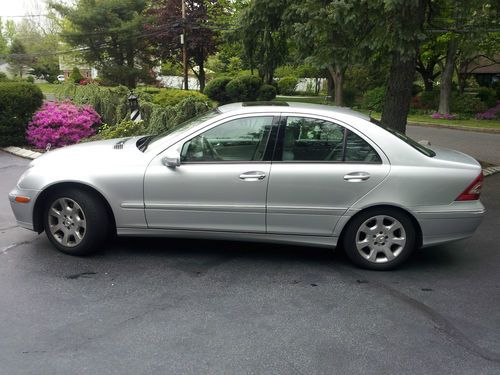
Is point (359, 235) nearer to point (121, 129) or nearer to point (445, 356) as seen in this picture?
point (445, 356)

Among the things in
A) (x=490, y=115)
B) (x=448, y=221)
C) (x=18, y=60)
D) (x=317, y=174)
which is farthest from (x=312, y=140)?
(x=18, y=60)

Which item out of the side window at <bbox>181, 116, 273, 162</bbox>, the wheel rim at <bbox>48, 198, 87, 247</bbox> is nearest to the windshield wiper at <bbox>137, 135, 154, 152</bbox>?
the side window at <bbox>181, 116, 273, 162</bbox>

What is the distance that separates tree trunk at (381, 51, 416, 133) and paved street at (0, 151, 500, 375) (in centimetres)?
452

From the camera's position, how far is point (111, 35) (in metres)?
34.3

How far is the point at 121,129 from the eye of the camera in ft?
33.9

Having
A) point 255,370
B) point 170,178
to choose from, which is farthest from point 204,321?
point 170,178

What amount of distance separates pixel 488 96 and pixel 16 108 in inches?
1050

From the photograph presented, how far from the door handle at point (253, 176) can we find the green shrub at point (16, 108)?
8025mm

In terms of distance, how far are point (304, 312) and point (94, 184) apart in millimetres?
2269

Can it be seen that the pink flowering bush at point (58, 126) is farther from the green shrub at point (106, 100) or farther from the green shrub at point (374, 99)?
the green shrub at point (374, 99)

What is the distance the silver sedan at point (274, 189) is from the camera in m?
4.47

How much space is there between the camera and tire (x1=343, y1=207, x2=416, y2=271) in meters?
4.51

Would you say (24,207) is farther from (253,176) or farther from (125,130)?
(125,130)

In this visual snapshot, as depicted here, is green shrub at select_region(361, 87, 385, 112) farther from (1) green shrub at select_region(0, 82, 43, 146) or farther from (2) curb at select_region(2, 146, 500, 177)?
(1) green shrub at select_region(0, 82, 43, 146)
